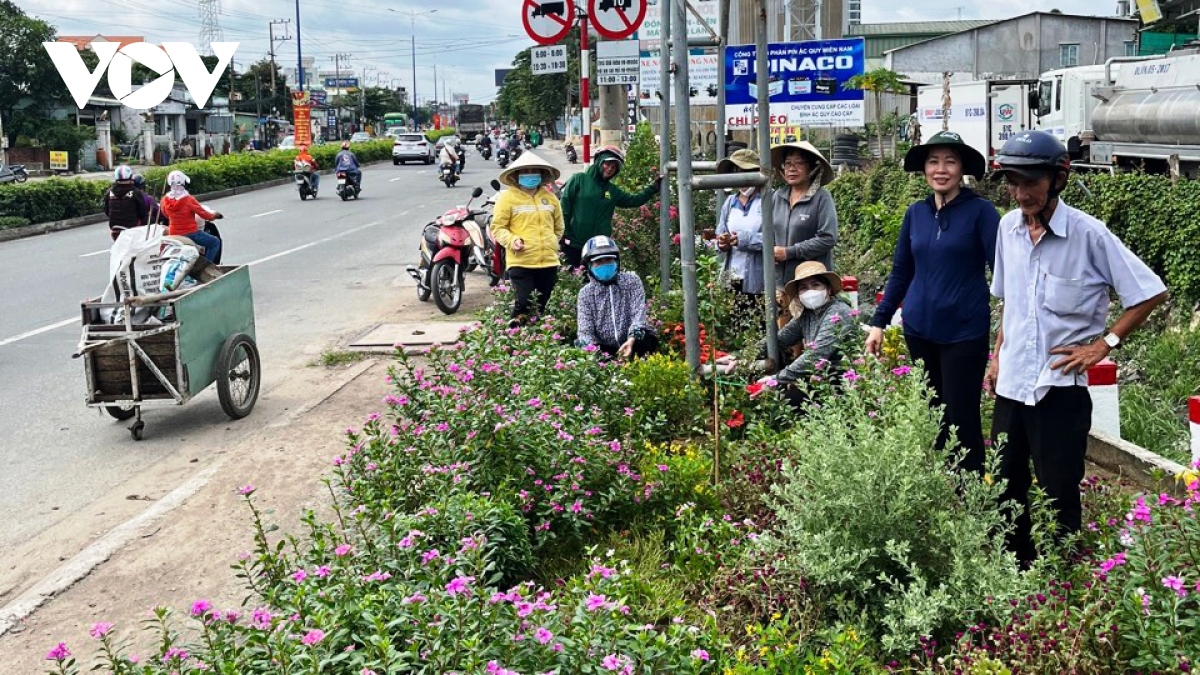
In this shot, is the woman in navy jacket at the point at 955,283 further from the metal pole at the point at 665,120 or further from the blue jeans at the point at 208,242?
the blue jeans at the point at 208,242

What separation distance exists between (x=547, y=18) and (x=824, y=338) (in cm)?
585

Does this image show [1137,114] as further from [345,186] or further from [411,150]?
[411,150]

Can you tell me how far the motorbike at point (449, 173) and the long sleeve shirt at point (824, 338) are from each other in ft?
104

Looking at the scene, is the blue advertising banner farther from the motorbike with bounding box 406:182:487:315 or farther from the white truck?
the white truck

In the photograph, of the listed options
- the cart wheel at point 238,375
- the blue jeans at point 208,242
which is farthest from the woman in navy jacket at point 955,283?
the blue jeans at point 208,242

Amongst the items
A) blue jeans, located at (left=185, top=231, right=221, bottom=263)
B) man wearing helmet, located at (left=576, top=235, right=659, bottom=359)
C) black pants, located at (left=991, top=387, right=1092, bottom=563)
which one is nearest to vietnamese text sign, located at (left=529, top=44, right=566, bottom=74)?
blue jeans, located at (left=185, top=231, right=221, bottom=263)

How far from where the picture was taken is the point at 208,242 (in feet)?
42.4

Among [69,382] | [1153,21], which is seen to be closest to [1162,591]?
[69,382]

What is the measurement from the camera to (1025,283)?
3982 millimetres

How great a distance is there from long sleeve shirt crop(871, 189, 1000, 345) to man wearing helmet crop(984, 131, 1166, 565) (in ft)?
1.51

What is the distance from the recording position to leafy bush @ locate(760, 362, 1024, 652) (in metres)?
3.40

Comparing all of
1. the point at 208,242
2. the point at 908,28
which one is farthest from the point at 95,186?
the point at 908,28

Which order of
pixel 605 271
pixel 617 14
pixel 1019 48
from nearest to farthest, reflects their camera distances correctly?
1. pixel 605 271
2. pixel 617 14
3. pixel 1019 48

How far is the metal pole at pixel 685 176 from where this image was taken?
5.88 meters
